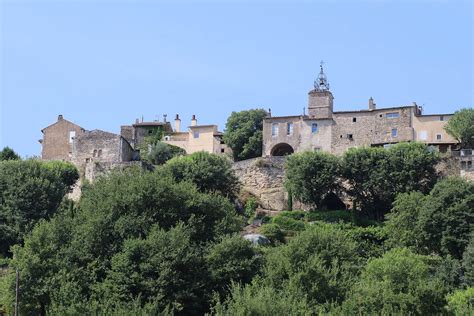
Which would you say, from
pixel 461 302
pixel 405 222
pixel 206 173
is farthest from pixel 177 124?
pixel 461 302

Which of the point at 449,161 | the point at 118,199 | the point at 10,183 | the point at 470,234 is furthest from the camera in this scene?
the point at 449,161

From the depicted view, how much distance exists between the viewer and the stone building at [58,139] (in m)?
89.8

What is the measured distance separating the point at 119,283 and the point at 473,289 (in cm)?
1902

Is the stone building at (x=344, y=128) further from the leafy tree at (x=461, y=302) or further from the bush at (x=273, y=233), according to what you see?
the leafy tree at (x=461, y=302)

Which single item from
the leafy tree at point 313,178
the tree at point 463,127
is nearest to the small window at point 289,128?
the leafy tree at point 313,178

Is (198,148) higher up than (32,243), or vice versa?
(198,148)

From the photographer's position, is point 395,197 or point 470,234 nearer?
point 470,234

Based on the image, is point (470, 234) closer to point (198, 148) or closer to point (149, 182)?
point (149, 182)

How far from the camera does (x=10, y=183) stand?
67.5 m

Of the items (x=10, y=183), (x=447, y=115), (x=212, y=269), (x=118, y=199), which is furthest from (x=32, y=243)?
(x=447, y=115)

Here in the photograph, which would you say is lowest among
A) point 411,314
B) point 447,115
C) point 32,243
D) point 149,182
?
point 411,314

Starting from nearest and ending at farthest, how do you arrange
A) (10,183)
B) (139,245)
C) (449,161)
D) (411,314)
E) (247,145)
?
(411,314), (139,245), (10,183), (449,161), (247,145)

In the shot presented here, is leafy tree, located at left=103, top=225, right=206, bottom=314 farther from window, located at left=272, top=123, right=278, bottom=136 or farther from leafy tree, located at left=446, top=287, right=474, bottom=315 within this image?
window, located at left=272, top=123, right=278, bottom=136

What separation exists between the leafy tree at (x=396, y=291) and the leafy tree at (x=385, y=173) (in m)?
17.7
